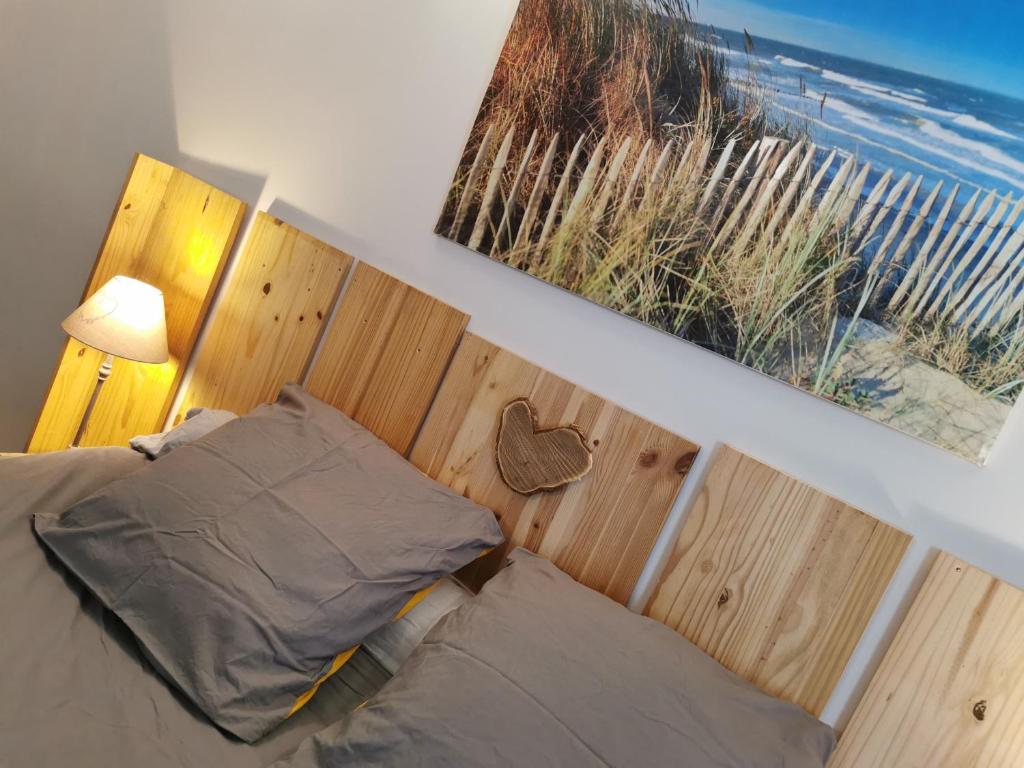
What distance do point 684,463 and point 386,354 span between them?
2.58 feet

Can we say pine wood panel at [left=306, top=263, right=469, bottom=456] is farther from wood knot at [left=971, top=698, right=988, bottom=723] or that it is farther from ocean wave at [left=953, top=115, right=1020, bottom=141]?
wood knot at [left=971, top=698, right=988, bottom=723]

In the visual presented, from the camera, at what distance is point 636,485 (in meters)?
1.57

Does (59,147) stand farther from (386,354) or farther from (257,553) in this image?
(257,553)

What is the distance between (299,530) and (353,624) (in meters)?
0.20

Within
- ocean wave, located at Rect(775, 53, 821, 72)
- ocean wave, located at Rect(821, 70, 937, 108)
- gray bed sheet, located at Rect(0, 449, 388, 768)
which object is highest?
ocean wave, located at Rect(775, 53, 821, 72)

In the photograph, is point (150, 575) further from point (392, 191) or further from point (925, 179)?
point (925, 179)

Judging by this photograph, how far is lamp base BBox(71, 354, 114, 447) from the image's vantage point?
2.14 metres

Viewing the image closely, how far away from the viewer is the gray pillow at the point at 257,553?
1.32m

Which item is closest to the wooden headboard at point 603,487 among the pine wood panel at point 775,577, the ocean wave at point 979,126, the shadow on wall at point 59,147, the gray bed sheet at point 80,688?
the pine wood panel at point 775,577

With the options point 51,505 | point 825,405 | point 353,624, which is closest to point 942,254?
point 825,405

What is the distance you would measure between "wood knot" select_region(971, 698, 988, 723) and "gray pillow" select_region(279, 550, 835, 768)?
23 centimetres

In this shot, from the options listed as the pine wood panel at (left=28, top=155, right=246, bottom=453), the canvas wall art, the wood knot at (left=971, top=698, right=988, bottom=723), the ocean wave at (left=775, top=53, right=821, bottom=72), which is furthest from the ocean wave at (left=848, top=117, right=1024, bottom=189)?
the pine wood panel at (left=28, top=155, right=246, bottom=453)

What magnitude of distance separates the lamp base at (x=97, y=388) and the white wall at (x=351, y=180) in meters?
0.57

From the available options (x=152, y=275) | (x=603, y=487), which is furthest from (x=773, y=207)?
(x=152, y=275)
